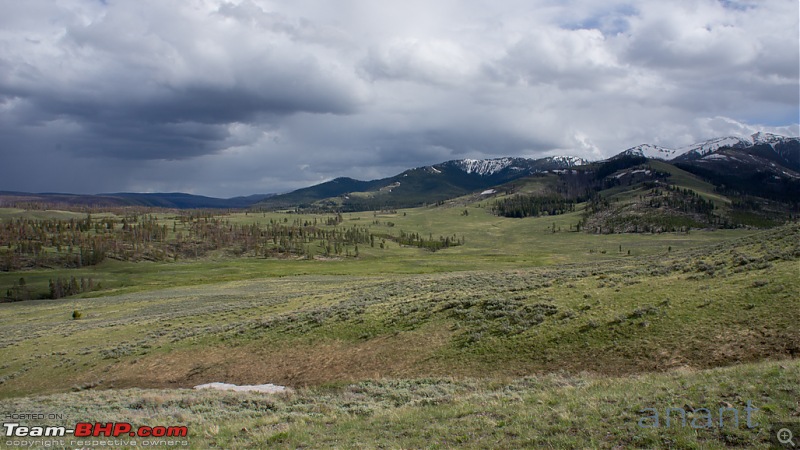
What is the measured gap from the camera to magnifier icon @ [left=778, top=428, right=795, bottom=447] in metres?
8.56

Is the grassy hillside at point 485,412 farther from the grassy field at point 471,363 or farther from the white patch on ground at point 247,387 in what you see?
the white patch on ground at point 247,387

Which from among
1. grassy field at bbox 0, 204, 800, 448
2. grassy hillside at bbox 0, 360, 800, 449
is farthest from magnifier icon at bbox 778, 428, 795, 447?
grassy field at bbox 0, 204, 800, 448

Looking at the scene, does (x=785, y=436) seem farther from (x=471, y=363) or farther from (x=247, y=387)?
(x=247, y=387)

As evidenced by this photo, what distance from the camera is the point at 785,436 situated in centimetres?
876

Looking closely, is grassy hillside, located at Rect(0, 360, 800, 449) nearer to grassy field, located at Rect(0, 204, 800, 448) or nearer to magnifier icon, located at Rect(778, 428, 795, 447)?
grassy field, located at Rect(0, 204, 800, 448)

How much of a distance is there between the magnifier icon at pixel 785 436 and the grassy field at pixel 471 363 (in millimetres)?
454

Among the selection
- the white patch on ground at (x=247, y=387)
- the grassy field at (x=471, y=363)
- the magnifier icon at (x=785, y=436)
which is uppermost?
the magnifier icon at (x=785, y=436)

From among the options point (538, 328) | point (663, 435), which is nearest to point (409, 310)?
point (538, 328)

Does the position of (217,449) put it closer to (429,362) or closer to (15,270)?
(429,362)

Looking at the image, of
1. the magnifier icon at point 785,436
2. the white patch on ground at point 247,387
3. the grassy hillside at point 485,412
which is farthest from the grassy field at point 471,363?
the white patch on ground at point 247,387

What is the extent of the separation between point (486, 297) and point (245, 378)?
1715 centimetres

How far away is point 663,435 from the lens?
9.48 metres

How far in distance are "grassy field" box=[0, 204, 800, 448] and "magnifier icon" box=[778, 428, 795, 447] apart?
454 mm

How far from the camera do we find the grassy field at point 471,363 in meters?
11.4
